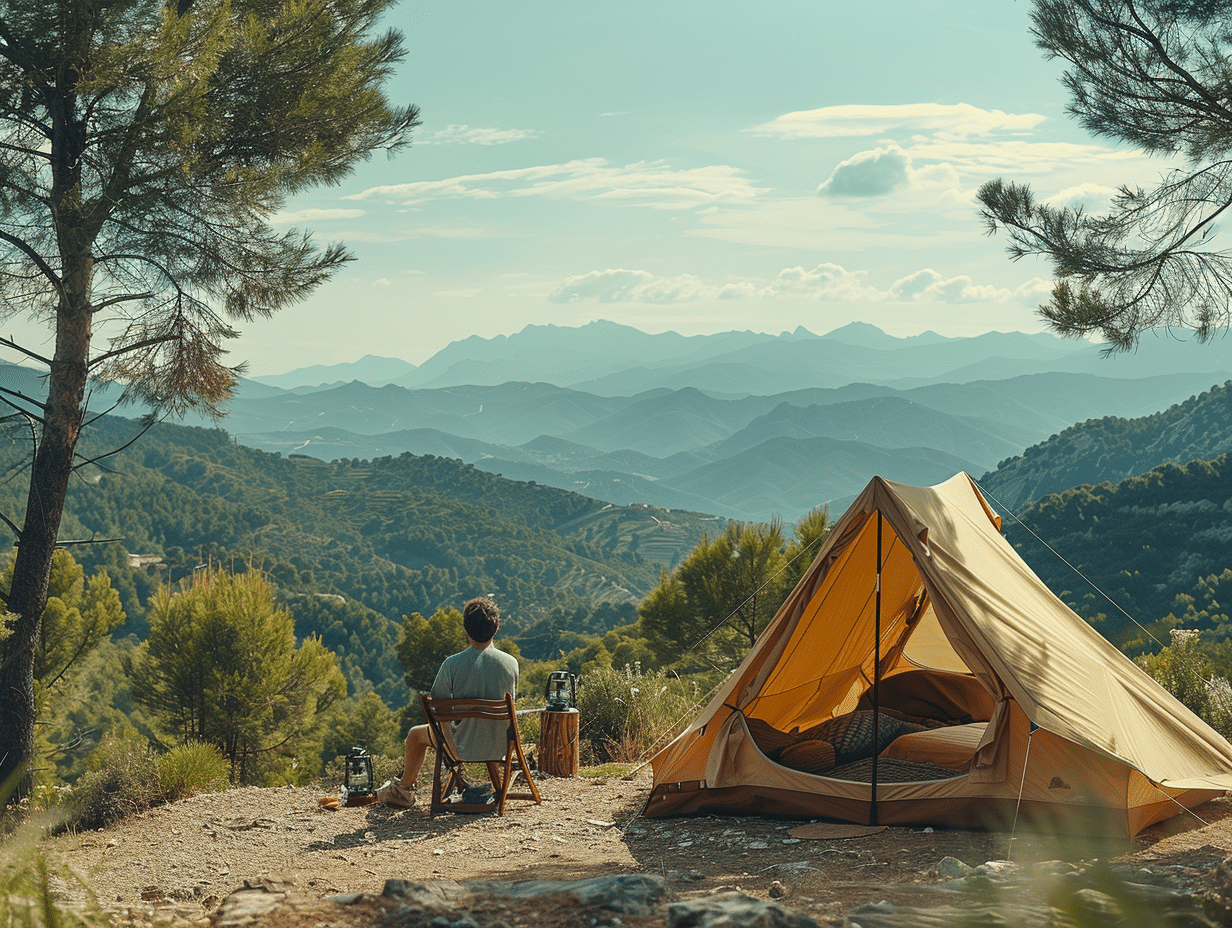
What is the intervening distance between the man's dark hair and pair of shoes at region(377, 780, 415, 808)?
41.7 inches

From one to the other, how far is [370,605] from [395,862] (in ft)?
234

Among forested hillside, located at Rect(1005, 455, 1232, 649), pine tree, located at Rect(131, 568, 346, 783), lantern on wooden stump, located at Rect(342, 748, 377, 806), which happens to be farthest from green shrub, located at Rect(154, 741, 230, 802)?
forested hillside, located at Rect(1005, 455, 1232, 649)

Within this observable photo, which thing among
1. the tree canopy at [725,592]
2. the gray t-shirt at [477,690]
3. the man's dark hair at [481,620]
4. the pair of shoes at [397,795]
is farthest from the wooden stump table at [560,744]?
the tree canopy at [725,592]

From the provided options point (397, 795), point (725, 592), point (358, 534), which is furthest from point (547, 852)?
point (358, 534)

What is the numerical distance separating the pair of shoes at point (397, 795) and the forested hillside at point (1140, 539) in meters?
25.6

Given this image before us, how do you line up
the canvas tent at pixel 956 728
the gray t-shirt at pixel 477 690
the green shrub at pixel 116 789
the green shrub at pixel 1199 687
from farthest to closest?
the green shrub at pixel 1199 687 < the green shrub at pixel 116 789 < the gray t-shirt at pixel 477 690 < the canvas tent at pixel 956 728

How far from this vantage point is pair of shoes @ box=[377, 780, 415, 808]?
5504 millimetres

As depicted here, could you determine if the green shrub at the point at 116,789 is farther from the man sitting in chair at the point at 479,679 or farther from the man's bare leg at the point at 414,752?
the man sitting in chair at the point at 479,679

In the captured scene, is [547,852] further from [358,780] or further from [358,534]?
[358,534]

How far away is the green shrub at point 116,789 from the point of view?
18.4 feet

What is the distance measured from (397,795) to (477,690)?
3.03 ft

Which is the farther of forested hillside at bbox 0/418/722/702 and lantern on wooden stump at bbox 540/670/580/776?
forested hillside at bbox 0/418/722/702

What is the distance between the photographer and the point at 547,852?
14.6 feet

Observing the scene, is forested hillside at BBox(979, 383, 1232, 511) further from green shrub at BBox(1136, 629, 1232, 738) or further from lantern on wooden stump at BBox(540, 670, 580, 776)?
lantern on wooden stump at BBox(540, 670, 580, 776)
